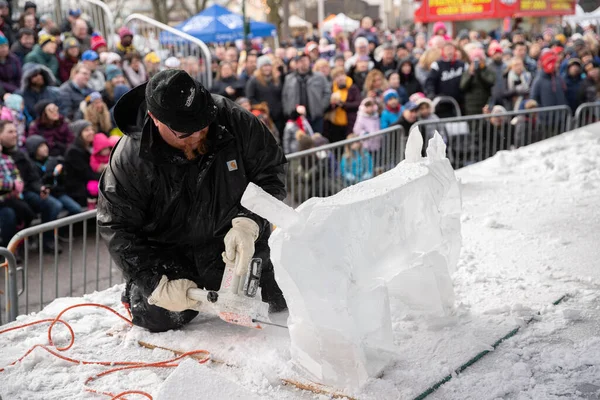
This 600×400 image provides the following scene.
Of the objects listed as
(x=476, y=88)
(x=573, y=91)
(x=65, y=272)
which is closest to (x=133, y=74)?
(x=65, y=272)

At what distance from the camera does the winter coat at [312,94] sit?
34.5 feet

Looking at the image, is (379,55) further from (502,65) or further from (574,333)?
(574,333)

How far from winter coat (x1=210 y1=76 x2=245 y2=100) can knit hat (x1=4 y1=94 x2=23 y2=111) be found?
3.35m

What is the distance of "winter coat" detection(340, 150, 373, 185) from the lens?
7539mm

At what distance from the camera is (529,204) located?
588 cm

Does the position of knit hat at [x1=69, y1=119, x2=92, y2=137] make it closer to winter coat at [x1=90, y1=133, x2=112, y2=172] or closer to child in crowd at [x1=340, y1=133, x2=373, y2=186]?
winter coat at [x1=90, y1=133, x2=112, y2=172]

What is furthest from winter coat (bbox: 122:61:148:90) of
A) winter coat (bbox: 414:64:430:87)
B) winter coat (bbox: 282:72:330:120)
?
winter coat (bbox: 414:64:430:87)

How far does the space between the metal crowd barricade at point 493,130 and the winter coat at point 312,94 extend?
2179 millimetres

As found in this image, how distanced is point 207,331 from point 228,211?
69 centimetres

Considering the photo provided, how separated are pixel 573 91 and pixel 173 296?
32.6 feet

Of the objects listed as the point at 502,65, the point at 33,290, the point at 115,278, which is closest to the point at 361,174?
the point at 115,278

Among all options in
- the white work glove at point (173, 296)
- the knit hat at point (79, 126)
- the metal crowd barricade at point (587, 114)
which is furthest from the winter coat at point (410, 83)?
the white work glove at point (173, 296)

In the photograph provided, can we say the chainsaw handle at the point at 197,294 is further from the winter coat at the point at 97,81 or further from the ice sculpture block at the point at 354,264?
the winter coat at the point at 97,81

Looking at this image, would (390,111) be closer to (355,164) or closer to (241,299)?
(355,164)
